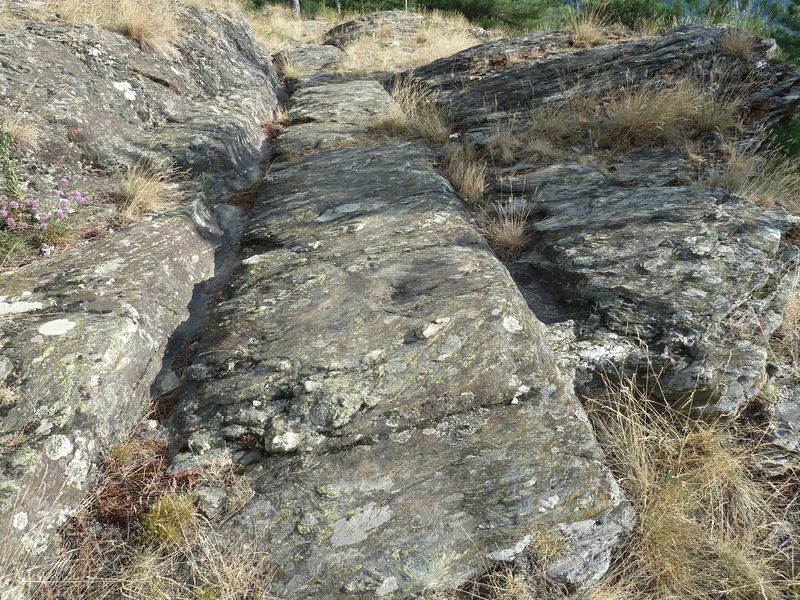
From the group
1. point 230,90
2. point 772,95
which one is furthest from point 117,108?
point 772,95

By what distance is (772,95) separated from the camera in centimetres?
538

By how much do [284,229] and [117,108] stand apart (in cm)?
246

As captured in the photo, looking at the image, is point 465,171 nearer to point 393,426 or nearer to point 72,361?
point 393,426

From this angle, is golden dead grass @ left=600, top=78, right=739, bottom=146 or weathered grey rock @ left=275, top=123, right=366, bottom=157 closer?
golden dead grass @ left=600, top=78, right=739, bottom=146

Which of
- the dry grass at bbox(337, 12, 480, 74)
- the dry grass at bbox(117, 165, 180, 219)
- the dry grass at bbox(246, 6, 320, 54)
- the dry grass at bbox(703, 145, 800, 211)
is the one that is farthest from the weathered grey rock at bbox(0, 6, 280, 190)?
the dry grass at bbox(246, 6, 320, 54)

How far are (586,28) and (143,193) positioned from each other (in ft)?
25.7

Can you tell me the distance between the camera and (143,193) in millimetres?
4195

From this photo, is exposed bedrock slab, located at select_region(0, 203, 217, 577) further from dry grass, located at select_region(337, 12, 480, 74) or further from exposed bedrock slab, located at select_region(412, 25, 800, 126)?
dry grass, located at select_region(337, 12, 480, 74)

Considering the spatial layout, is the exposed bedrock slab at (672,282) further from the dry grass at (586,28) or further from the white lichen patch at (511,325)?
the dry grass at (586,28)

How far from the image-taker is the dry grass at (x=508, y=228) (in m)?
3.99

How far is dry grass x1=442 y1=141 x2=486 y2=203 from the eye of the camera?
192 inches

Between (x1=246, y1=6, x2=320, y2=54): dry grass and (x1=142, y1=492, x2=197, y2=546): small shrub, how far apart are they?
12092mm

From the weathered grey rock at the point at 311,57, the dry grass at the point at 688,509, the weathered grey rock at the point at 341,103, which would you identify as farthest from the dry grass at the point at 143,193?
the weathered grey rock at the point at 311,57

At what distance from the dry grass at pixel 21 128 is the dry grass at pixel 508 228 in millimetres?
3689
